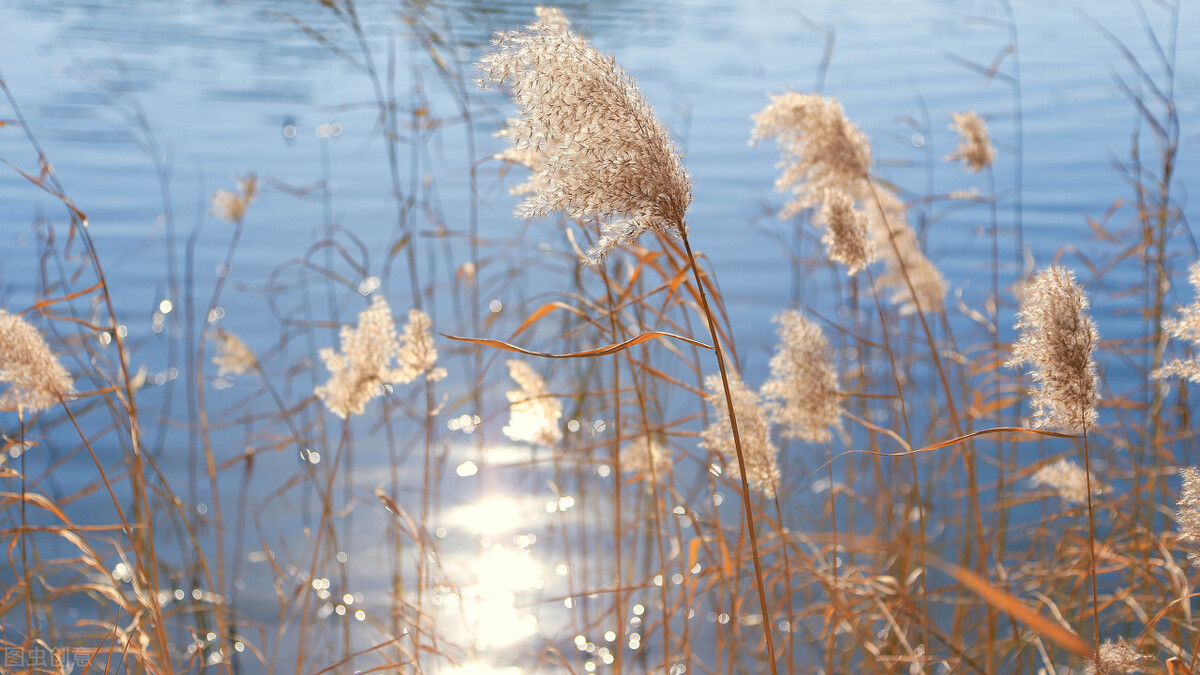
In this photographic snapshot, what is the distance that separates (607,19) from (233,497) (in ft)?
40.9

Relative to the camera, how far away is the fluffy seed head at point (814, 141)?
1.82 meters

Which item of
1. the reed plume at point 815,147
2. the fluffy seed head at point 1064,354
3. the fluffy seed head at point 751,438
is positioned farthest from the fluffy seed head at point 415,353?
the fluffy seed head at point 1064,354

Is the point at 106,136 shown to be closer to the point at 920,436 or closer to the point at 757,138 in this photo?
the point at 920,436

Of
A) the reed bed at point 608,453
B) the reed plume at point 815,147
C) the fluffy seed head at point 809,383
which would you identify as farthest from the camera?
the reed plume at point 815,147

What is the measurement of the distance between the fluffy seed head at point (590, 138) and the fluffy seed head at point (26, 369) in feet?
2.90

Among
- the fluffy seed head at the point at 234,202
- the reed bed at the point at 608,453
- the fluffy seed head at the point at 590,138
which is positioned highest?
the fluffy seed head at the point at 590,138

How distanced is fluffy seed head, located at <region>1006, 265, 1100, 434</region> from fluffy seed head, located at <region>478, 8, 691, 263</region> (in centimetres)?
44

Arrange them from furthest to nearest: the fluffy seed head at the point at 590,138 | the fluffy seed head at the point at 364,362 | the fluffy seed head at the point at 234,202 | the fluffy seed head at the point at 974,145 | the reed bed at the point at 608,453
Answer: the fluffy seed head at the point at 234,202 → the fluffy seed head at the point at 974,145 → the fluffy seed head at the point at 364,362 → the reed bed at the point at 608,453 → the fluffy seed head at the point at 590,138

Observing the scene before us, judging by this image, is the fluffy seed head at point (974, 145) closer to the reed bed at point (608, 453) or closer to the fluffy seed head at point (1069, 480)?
the reed bed at point (608, 453)

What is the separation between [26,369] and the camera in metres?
1.46

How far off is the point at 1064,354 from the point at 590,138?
0.57 m

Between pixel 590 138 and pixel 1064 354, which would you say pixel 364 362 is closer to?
pixel 590 138

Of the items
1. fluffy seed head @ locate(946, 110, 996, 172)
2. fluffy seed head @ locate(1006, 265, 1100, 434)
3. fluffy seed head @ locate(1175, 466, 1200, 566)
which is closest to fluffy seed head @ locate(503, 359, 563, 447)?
fluffy seed head @ locate(1006, 265, 1100, 434)

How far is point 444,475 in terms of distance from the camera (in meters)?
3.48
